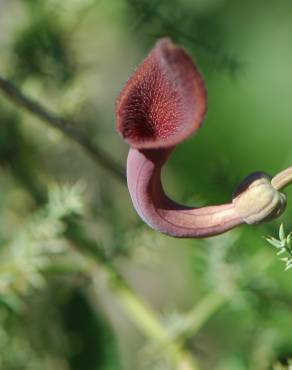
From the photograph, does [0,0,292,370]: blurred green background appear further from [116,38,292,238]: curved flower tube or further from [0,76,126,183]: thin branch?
[116,38,292,238]: curved flower tube

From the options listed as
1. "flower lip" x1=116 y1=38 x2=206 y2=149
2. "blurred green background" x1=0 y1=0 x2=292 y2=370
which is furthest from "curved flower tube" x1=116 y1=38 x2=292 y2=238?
"blurred green background" x1=0 y1=0 x2=292 y2=370

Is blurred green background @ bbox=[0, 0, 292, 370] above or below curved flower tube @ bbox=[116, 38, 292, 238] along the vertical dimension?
above

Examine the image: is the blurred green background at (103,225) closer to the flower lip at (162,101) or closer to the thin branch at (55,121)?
the thin branch at (55,121)

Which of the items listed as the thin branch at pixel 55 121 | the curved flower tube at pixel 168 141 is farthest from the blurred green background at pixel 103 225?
the curved flower tube at pixel 168 141

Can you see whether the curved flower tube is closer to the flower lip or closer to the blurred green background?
the flower lip

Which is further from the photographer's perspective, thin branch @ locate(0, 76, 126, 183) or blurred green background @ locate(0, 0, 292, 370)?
blurred green background @ locate(0, 0, 292, 370)

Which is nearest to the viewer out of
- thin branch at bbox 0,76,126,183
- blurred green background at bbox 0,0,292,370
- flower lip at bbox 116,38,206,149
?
flower lip at bbox 116,38,206,149

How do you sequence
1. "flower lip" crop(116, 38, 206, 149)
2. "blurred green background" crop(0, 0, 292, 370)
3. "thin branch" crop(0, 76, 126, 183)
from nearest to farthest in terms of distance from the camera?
"flower lip" crop(116, 38, 206, 149) → "thin branch" crop(0, 76, 126, 183) → "blurred green background" crop(0, 0, 292, 370)

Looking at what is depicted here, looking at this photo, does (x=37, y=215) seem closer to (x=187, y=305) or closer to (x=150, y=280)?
(x=187, y=305)
